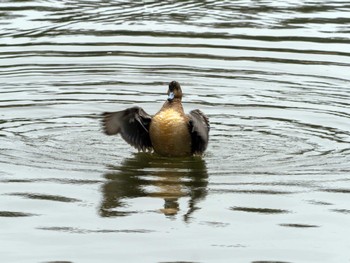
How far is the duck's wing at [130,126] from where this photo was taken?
1198 cm

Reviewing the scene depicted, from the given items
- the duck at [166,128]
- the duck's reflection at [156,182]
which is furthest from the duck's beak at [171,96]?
the duck's reflection at [156,182]

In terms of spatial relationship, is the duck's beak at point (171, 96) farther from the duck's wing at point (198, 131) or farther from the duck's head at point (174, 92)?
the duck's wing at point (198, 131)

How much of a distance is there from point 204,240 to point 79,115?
188 inches

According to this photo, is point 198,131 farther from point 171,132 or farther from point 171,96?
point 171,96

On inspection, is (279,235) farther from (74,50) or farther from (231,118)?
(74,50)

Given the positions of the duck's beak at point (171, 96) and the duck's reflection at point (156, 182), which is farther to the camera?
the duck's beak at point (171, 96)

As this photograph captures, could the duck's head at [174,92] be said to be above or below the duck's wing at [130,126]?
above

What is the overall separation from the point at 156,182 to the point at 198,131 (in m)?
0.88

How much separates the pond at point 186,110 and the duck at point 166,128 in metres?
0.14

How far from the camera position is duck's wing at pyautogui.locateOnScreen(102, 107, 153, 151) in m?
12.0

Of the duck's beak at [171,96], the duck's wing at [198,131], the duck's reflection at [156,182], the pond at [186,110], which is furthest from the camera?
the duck's beak at [171,96]

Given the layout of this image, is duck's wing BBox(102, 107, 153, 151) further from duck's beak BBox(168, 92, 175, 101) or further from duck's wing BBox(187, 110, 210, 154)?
duck's wing BBox(187, 110, 210, 154)

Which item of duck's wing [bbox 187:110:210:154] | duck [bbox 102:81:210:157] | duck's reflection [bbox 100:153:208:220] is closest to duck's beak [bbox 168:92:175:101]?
duck [bbox 102:81:210:157]

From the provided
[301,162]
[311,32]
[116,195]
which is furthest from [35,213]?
[311,32]
